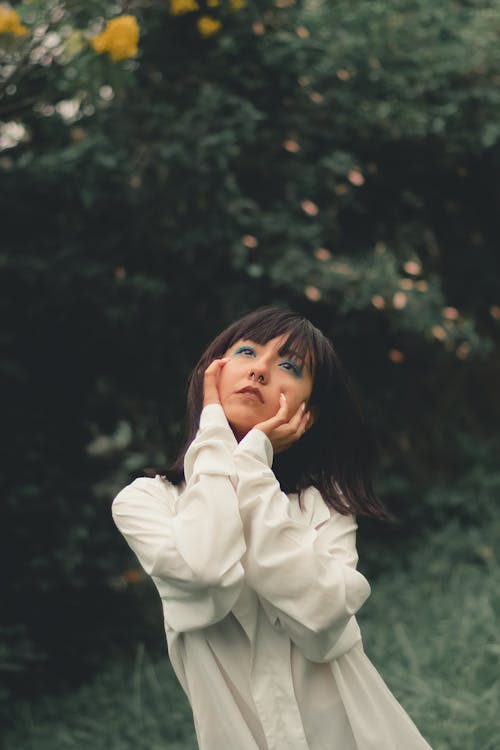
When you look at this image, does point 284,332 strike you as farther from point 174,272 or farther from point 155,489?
point 174,272

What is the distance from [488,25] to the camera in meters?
5.18

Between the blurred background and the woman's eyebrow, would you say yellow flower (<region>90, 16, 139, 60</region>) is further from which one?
the woman's eyebrow

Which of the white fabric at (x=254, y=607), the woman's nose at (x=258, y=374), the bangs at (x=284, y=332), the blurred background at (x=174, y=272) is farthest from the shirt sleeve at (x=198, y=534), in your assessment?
the blurred background at (x=174, y=272)

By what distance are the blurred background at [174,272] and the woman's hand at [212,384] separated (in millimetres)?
2079

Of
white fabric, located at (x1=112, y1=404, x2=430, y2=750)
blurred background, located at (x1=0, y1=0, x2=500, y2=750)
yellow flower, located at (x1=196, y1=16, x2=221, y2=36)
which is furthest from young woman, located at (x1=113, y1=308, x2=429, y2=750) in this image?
yellow flower, located at (x1=196, y1=16, x2=221, y2=36)

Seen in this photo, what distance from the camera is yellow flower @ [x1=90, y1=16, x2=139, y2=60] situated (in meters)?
3.47

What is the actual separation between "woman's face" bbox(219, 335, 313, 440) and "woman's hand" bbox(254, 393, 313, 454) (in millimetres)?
17

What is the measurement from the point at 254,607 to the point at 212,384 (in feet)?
1.55

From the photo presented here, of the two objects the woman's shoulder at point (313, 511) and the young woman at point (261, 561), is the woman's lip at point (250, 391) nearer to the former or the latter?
the young woman at point (261, 561)

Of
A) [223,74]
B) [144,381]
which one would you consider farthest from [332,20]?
[144,381]

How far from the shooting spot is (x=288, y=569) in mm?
1853

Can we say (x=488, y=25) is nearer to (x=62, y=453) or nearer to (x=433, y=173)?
(x=433, y=173)

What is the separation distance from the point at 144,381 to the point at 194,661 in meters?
3.10

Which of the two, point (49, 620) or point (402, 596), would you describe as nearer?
point (49, 620)
